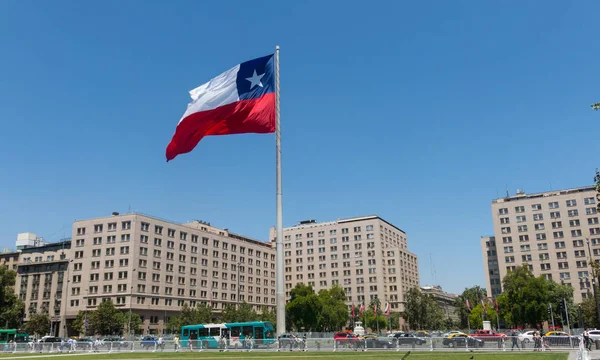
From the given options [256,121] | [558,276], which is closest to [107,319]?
[256,121]

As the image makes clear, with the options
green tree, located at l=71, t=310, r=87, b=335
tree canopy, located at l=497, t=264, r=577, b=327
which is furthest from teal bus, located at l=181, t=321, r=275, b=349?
green tree, located at l=71, t=310, r=87, b=335

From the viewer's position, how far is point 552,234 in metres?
143

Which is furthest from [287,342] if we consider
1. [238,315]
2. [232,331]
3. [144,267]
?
[144,267]

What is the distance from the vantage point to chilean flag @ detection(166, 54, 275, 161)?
113 ft

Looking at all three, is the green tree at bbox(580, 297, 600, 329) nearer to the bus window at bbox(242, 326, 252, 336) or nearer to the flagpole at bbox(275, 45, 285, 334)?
the bus window at bbox(242, 326, 252, 336)

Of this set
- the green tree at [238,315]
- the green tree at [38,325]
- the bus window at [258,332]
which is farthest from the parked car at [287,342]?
the green tree at [38,325]

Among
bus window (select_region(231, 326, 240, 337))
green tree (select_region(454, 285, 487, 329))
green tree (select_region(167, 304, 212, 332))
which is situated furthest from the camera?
green tree (select_region(454, 285, 487, 329))

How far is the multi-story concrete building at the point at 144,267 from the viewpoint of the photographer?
11519cm

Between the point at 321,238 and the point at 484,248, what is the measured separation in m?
55.3

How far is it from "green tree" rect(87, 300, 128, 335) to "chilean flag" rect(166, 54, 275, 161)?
81.0 meters

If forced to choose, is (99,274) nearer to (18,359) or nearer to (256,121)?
(18,359)

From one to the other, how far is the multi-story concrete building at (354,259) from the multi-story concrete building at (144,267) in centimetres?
4810

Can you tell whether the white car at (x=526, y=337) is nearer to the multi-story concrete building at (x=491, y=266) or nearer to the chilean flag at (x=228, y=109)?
the chilean flag at (x=228, y=109)

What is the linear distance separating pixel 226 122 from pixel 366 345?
2445 cm
